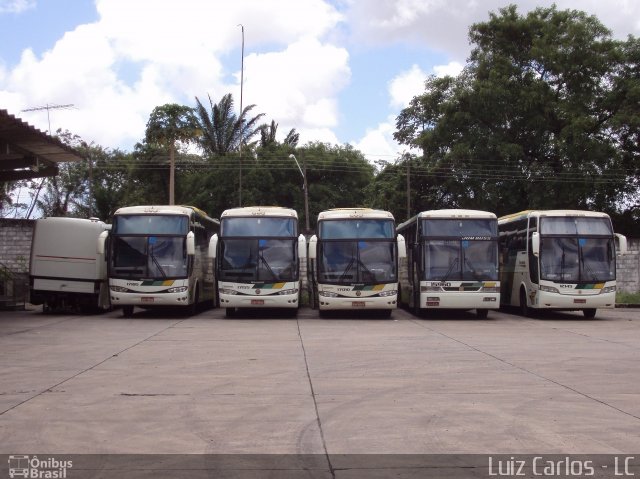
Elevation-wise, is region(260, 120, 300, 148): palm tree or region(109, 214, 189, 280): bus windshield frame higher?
region(260, 120, 300, 148): palm tree

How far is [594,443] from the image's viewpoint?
691 cm

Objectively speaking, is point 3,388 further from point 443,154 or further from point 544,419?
point 443,154

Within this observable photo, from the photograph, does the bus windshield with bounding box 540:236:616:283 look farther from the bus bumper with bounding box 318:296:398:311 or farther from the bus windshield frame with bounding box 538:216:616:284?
the bus bumper with bounding box 318:296:398:311

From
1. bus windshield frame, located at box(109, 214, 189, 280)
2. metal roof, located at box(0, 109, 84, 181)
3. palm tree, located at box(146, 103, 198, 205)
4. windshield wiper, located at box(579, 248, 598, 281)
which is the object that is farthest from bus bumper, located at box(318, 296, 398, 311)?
palm tree, located at box(146, 103, 198, 205)

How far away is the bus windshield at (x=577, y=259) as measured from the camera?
2253cm

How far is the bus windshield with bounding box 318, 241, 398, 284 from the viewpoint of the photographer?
73.7ft

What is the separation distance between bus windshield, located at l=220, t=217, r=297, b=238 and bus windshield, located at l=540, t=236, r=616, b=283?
24.7ft

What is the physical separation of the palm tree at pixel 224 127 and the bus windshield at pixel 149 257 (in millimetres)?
32487

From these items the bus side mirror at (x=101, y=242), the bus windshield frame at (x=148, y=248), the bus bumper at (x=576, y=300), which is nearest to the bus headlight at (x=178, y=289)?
the bus windshield frame at (x=148, y=248)

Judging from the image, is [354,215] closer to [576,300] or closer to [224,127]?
[576,300]

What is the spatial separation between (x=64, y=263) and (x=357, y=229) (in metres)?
9.12

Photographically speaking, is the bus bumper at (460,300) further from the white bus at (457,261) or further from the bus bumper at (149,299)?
the bus bumper at (149,299)

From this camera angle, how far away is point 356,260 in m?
22.6
